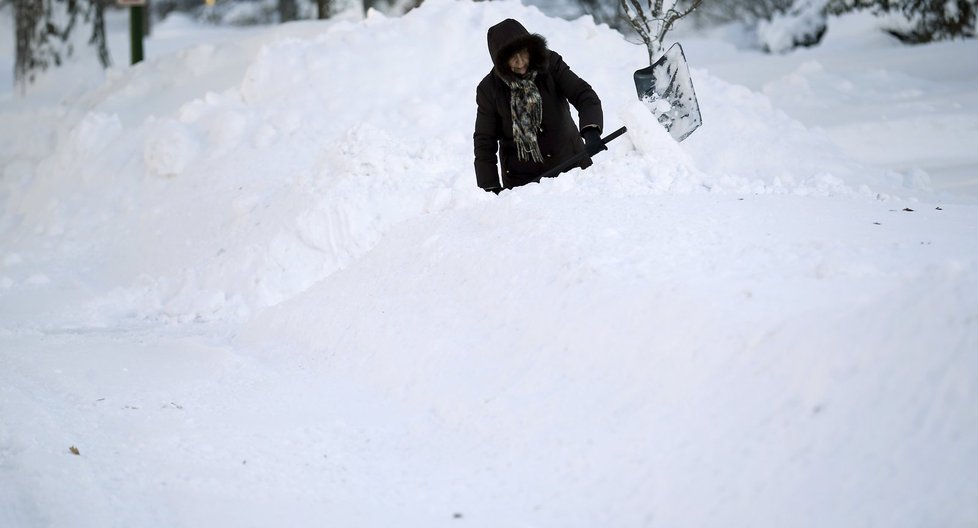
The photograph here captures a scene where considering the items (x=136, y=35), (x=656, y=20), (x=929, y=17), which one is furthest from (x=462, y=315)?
(x=929, y=17)

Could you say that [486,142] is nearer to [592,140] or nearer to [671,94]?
[592,140]

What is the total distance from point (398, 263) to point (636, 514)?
247cm

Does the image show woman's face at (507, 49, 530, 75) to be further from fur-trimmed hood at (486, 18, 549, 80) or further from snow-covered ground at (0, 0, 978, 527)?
snow-covered ground at (0, 0, 978, 527)

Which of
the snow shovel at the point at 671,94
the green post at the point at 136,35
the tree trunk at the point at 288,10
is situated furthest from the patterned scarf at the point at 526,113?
the tree trunk at the point at 288,10

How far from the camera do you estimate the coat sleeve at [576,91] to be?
17.6 ft

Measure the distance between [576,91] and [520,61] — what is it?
37 centimetres

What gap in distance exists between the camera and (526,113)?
17.6 feet

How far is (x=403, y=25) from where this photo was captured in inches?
337

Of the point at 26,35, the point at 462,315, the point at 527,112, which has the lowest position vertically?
the point at 26,35

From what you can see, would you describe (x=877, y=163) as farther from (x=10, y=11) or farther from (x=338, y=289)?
(x=10, y=11)

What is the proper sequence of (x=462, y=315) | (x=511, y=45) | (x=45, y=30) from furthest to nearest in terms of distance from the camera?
(x=45, y=30)
(x=511, y=45)
(x=462, y=315)

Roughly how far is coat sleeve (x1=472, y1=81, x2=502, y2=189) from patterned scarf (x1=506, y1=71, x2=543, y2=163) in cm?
14

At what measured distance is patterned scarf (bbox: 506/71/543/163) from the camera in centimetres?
532

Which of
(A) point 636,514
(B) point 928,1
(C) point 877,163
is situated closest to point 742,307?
(A) point 636,514
